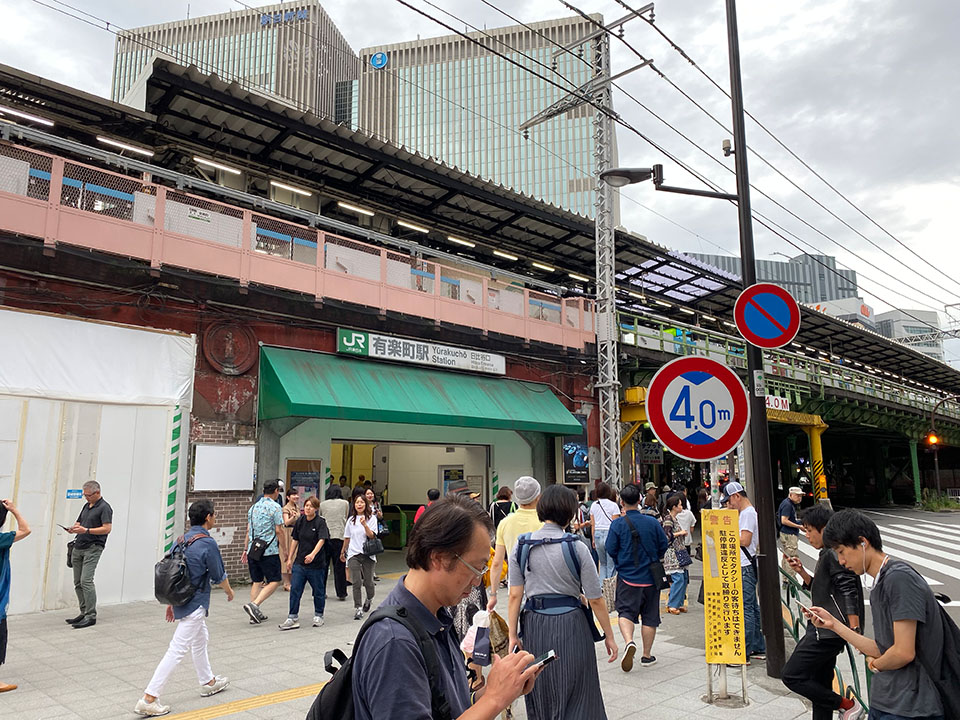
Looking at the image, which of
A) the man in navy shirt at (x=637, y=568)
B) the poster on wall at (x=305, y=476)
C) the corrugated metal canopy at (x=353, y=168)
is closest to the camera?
the man in navy shirt at (x=637, y=568)

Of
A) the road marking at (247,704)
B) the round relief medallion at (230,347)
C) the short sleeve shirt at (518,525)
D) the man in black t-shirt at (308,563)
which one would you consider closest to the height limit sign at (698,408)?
the short sleeve shirt at (518,525)

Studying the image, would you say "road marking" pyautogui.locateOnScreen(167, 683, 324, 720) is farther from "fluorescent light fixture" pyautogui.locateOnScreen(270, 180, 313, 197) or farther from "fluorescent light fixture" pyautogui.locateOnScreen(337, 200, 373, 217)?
"fluorescent light fixture" pyautogui.locateOnScreen(337, 200, 373, 217)

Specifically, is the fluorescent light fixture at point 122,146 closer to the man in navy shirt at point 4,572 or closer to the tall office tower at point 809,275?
the man in navy shirt at point 4,572

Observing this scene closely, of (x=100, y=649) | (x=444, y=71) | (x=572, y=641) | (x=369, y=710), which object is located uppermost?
(x=444, y=71)

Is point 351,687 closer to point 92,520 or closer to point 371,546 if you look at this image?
point 371,546

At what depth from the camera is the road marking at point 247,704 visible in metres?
5.81

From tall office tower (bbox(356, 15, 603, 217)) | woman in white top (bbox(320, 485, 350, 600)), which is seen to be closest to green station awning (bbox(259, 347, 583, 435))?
woman in white top (bbox(320, 485, 350, 600))

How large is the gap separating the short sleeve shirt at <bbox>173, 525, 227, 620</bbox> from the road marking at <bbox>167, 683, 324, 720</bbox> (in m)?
0.81

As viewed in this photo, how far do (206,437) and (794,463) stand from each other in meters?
41.5

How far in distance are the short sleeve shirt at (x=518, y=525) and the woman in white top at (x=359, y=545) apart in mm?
4477

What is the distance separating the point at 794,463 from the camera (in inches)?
1770

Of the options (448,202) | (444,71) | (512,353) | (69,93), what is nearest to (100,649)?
(69,93)

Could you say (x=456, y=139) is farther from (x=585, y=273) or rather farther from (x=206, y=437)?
(x=206, y=437)

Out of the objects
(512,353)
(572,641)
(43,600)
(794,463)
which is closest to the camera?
(572,641)
